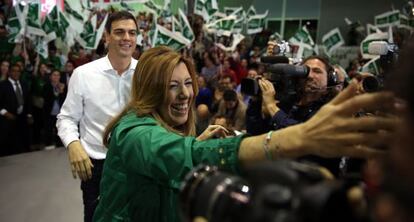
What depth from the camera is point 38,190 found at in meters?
4.59

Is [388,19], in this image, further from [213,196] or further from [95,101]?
[213,196]

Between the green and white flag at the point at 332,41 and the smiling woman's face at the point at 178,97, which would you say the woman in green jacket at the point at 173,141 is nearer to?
the smiling woman's face at the point at 178,97

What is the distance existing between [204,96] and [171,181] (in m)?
4.82

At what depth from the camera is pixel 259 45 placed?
10594 millimetres

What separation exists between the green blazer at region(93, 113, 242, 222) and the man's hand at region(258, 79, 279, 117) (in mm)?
1060

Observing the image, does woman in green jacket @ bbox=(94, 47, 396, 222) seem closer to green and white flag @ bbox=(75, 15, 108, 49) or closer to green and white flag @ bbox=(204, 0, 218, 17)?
green and white flag @ bbox=(75, 15, 108, 49)

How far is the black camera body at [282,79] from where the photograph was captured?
6.09ft

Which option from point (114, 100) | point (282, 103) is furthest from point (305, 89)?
point (114, 100)

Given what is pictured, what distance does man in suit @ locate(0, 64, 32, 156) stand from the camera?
19.2ft

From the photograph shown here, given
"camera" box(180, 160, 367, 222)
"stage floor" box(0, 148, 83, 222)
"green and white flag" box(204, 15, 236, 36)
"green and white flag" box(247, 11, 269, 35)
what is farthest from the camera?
"green and white flag" box(247, 11, 269, 35)

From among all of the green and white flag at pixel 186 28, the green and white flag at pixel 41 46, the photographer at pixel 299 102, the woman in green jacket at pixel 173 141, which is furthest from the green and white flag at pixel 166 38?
the woman in green jacket at pixel 173 141

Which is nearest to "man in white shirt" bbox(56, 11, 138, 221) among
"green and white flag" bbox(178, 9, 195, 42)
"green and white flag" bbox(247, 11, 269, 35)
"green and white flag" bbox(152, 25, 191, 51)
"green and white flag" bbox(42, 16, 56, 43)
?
"green and white flag" bbox(152, 25, 191, 51)

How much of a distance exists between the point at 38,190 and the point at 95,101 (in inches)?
91.1

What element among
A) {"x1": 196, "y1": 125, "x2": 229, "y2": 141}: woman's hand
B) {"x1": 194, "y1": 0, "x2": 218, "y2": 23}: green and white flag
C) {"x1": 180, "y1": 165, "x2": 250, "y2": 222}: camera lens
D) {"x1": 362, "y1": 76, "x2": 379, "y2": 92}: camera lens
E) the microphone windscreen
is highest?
{"x1": 194, "y1": 0, "x2": 218, "y2": 23}: green and white flag
